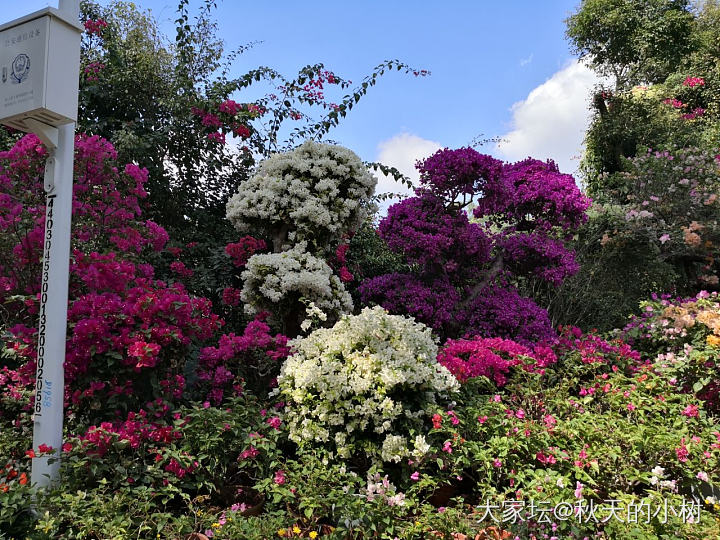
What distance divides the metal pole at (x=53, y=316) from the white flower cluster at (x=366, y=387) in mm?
1188

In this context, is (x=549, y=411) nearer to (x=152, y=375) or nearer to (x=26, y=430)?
(x=152, y=375)

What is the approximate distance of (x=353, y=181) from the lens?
16.9 ft

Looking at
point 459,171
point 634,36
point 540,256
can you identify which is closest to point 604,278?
point 540,256

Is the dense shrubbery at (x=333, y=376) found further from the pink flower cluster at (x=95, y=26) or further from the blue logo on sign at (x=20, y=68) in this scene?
the blue logo on sign at (x=20, y=68)

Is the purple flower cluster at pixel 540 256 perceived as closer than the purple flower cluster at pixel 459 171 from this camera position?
No

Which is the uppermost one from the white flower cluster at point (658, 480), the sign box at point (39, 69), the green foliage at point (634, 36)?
the green foliage at point (634, 36)

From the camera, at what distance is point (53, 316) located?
279 cm

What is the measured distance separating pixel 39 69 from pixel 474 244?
12.1 feet

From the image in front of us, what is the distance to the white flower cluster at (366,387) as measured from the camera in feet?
9.50

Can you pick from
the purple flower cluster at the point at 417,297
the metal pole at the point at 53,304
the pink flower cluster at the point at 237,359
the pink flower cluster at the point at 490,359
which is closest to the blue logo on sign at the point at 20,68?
the metal pole at the point at 53,304

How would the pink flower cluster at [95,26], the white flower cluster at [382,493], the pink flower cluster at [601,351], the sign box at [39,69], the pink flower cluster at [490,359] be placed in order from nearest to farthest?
the white flower cluster at [382,493]
the sign box at [39,69]
the pink flower cluster at [490,359]
the pink flower cluster at [601,351]
the pink flower cluster at [95,26]

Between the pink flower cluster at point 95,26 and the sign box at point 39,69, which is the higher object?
the pink flower cluster at point 95,26

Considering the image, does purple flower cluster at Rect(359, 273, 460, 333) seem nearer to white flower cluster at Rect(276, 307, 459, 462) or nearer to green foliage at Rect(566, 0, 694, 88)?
white flower cluster at Rect(276, 307, 459, 462)

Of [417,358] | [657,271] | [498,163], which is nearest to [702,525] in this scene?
[417,358]
